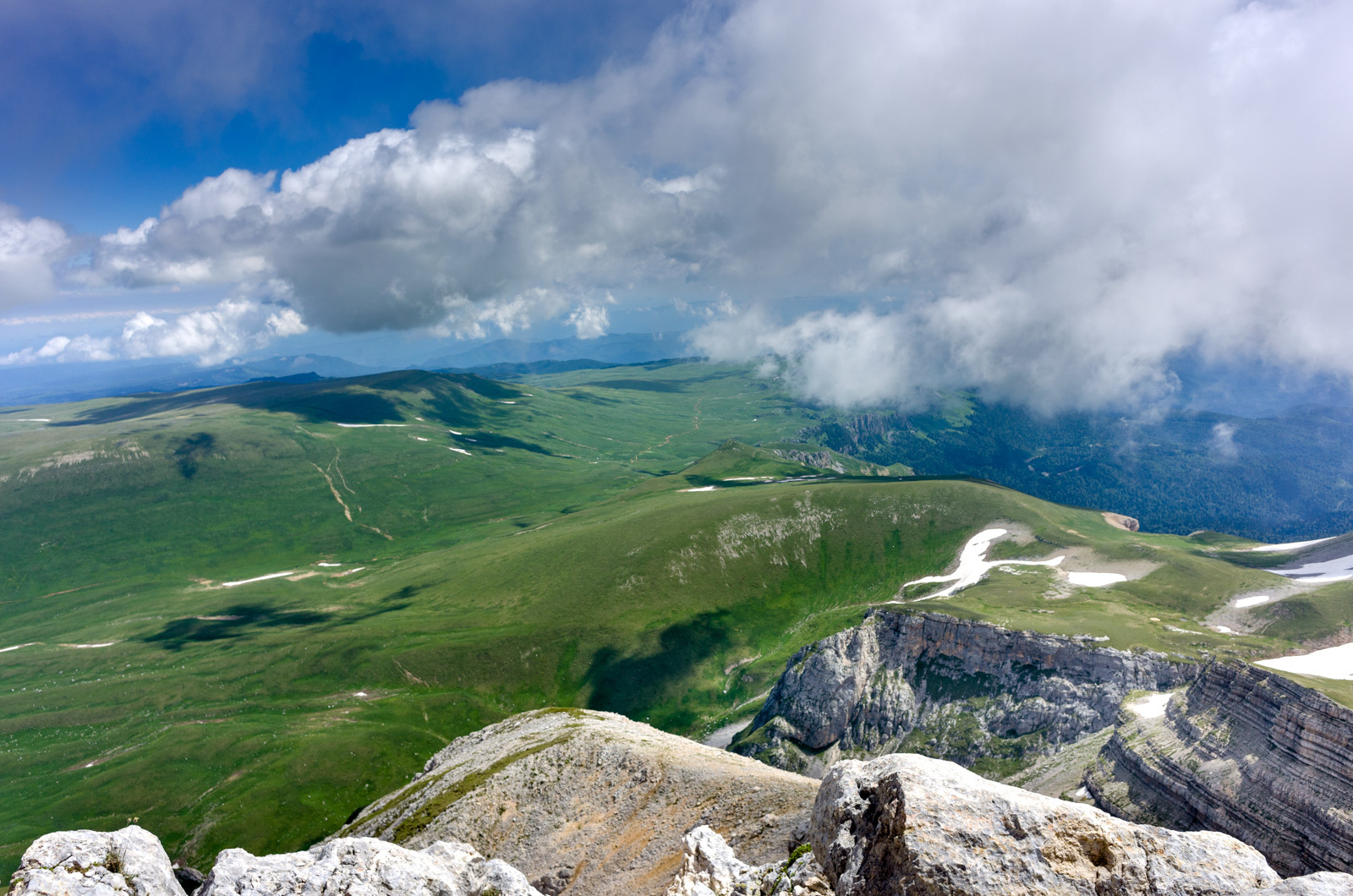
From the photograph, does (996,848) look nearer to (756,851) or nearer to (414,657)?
(756,851)

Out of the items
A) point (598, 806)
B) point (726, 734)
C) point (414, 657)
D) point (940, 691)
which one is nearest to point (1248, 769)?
point (598, 806)

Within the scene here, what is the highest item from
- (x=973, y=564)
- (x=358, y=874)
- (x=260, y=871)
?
(x=260, y=871)

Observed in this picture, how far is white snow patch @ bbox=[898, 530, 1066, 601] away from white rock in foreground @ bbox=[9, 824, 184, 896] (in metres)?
156

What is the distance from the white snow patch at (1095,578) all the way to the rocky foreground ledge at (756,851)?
137m

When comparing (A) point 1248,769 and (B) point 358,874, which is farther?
(A) point 1248,769

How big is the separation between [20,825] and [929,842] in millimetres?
139247

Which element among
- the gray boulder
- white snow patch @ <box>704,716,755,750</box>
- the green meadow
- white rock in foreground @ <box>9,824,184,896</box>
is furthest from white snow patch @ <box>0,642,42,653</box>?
the gray boulder

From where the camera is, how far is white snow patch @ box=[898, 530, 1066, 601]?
163250 mm

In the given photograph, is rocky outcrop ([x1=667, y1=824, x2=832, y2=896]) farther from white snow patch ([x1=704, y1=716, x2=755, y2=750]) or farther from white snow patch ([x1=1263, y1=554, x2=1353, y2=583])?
white snow patch ([x1=1263, y1=554, x2=1353, y2=583])

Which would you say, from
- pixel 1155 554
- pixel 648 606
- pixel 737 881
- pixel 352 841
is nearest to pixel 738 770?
pixel 737 881

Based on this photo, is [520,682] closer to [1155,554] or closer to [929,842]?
[929,842]

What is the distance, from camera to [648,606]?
171750mm

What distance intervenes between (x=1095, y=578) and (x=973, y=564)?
117ft

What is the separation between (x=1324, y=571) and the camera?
147750mm
